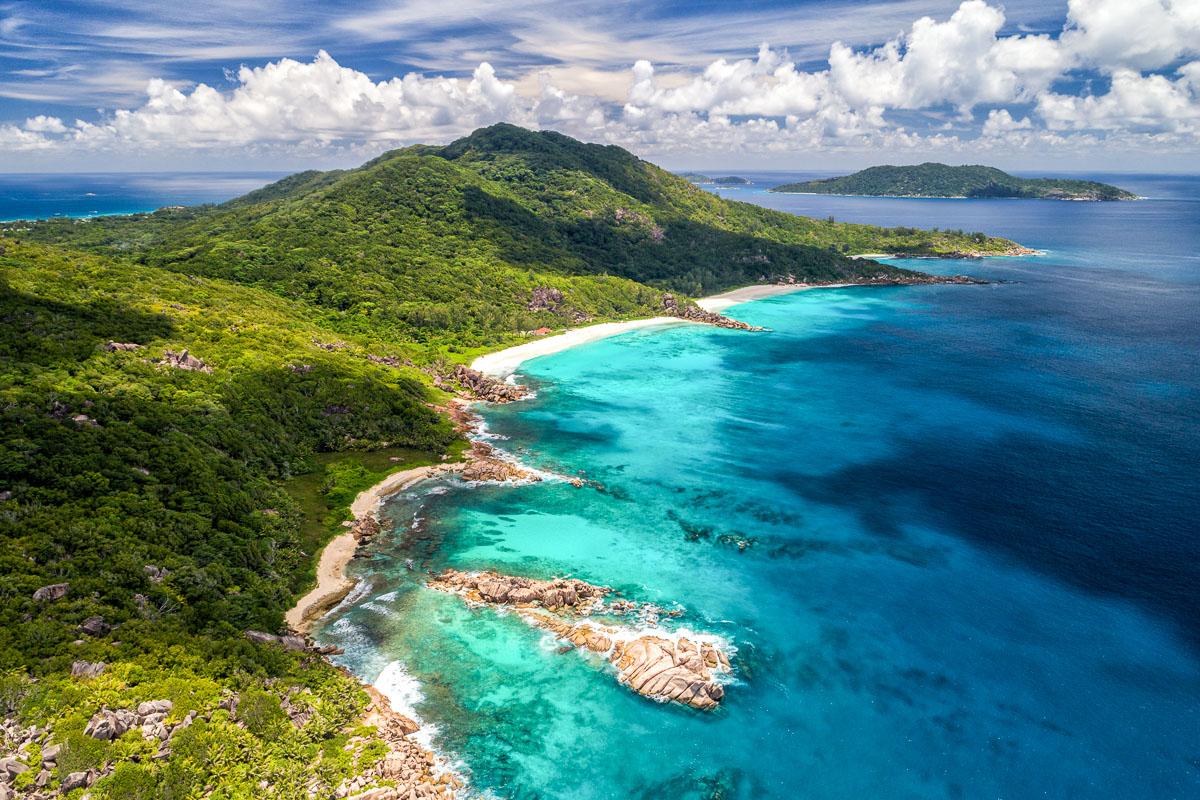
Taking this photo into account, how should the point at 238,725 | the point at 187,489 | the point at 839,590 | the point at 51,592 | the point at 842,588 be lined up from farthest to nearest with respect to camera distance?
the point at 187,489
the point at 842,588
the point at 839,590
the point at 51,592
the point at 238,725

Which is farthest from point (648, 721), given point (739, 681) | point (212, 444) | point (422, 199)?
point (422, 199)

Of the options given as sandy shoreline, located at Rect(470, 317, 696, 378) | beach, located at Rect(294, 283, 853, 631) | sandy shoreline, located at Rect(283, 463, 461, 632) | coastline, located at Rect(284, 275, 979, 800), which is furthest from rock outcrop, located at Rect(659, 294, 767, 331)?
sandy shoreline, located at Rect(283, 463, 461, 632)

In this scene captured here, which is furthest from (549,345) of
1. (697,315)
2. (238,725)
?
(238,725)

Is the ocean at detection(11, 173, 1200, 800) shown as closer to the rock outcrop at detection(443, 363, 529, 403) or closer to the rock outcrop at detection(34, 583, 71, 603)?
the rock outcrop at detection(443, 363, 529, 403)

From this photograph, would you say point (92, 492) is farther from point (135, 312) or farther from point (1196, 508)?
point (1196, 508)

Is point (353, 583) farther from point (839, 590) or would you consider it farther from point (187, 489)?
point (839, 590)
